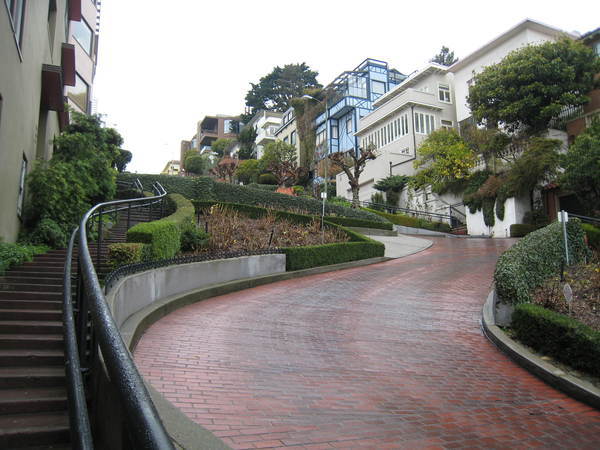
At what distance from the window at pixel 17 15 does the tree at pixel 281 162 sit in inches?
1388

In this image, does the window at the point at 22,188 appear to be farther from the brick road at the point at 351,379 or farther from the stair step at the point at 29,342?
the stair step at the point at 29,342

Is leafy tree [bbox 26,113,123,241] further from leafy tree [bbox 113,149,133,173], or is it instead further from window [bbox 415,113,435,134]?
window [bbox 415,113,435,134]

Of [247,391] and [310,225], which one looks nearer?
[247,391]

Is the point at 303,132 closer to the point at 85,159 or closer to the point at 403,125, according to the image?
the point at 403,125

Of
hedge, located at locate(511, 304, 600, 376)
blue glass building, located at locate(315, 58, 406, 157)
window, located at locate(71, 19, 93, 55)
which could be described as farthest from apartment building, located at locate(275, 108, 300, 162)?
hedge, located at locate(511, 304, 600, 376)

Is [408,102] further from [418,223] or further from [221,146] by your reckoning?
[221,146]

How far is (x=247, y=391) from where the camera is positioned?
561 centimetres

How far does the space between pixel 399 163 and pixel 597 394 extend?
38223 millimetres

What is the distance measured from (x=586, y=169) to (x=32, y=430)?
2574cm

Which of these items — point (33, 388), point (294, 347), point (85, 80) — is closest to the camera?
point (33, 388)

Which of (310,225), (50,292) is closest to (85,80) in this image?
(310,225)

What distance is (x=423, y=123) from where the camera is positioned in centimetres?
4319

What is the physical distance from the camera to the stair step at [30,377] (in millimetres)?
4367

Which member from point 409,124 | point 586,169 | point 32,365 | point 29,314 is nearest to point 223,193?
point 586,169
